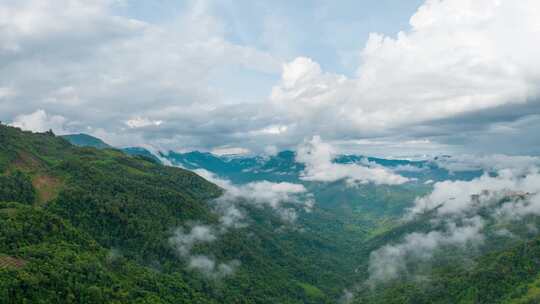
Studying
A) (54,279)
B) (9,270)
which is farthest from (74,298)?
(9,270)

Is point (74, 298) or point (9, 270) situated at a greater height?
point (9, 270)

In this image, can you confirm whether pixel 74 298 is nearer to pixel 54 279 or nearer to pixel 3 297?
pixel 54 279

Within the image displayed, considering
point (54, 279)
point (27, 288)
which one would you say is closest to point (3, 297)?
point (27, 288)

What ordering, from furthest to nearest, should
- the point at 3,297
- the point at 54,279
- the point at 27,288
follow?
the point at 54,279 < the point at 27,288 < the point at 3,297

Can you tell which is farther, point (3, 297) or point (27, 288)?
point (27, 288)

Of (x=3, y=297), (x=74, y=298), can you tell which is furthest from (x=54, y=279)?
(x=3, y=297)

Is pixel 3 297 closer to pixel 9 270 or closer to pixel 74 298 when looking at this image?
pixel 9 270

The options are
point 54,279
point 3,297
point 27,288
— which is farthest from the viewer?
point 54,279
